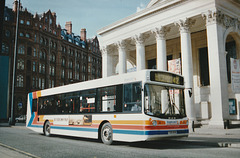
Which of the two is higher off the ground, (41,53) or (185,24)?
(41,53)

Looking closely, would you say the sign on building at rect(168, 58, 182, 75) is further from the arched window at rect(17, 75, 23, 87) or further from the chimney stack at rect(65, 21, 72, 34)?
the chimney stack at rect(65, 21, 72, 34)

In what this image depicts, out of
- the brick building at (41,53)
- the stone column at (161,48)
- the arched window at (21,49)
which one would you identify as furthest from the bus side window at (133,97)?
the arched window at (21,49)

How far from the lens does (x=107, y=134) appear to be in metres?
10.6

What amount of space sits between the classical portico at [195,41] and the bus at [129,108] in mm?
10053

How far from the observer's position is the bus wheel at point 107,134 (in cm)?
1051

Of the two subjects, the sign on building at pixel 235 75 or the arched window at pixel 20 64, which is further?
the arched window at pixel 20 64

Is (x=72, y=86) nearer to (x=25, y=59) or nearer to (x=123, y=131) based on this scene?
(x=123, y=131)

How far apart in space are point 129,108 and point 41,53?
51.9 metres

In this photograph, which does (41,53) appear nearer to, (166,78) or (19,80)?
(19,80)

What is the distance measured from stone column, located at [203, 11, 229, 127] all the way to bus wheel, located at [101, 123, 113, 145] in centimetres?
1148

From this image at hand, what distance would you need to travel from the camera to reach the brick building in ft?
168

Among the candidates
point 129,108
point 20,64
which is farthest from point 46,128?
point 20,64

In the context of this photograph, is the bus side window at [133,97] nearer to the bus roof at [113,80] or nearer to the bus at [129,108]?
the bus at [129,108]

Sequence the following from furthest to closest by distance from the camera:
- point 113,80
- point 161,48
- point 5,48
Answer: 1. point 5,48
2. point 161,48
3. point 113,80
